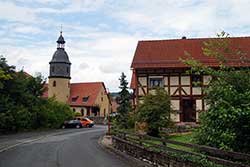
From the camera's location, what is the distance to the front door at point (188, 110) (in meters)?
34.5

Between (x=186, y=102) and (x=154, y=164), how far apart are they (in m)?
20.6

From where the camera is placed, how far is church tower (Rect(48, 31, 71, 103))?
3031 inches

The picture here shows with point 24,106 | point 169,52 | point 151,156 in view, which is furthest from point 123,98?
point 151,156

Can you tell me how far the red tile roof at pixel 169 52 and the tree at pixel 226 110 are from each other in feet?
70.1

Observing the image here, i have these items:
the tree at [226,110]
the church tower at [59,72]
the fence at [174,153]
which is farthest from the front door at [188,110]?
the church tower at [59,72]

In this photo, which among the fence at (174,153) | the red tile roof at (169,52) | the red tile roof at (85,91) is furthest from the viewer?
the red tile roof at (85,91)

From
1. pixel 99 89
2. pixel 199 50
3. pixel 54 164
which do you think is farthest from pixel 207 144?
pixel 99 89

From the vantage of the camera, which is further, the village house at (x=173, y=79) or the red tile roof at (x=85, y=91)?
the red tile roof at (x=85, y=91)

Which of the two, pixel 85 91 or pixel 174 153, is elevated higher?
pixel 85 91

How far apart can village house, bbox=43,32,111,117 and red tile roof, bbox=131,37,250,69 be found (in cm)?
3883

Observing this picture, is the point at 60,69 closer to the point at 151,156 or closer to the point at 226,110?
the point at 151,156

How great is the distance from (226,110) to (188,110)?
24.1 meters

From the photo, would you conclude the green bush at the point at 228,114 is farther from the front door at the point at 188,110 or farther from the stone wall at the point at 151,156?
the front door at the point at 188,110

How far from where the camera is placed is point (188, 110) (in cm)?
3497
